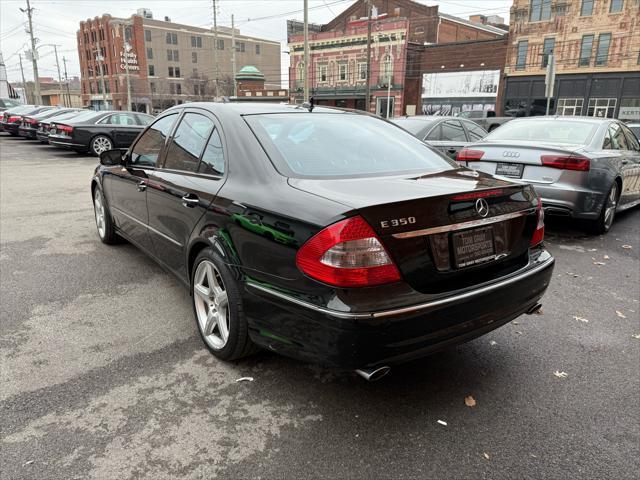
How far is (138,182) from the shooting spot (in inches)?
166

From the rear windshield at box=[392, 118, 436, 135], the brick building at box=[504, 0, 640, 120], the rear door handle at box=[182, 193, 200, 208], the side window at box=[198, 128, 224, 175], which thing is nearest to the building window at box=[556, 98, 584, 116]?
the brick building at box=[504, 0, 640, 120]

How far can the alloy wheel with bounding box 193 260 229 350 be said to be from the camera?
9.97ft

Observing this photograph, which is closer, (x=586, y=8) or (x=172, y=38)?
(x=586, y=8)

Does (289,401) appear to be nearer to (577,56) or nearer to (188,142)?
(188,142)

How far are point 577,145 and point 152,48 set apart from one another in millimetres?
91462

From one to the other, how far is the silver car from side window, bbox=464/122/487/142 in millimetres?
2254

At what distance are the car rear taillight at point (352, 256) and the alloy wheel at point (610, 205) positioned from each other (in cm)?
531

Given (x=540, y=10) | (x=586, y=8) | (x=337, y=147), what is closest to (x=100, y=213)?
(x=337, y=147)

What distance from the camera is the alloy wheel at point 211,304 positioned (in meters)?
3.04

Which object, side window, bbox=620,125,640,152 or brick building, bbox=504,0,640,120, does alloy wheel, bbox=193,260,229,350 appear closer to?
side window, bbox=620,125,640,152

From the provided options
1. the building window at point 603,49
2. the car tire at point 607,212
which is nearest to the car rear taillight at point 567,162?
the car tire at point 607,212

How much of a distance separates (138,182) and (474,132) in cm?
730

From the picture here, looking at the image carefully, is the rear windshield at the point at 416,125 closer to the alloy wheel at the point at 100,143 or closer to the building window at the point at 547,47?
the alloy wheel at the point at 100,143

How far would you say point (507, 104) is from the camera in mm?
42562
